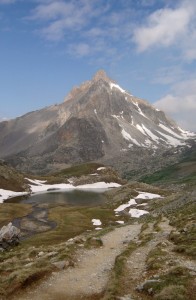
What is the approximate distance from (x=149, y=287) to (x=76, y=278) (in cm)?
742

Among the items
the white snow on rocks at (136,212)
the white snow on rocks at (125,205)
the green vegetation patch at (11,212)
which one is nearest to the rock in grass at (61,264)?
the green vegetation patch at (11,212)

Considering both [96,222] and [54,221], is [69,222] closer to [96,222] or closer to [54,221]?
[54,221]

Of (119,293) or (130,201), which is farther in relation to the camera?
(130,201)

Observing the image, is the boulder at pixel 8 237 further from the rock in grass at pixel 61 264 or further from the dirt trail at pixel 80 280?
the rock in grass at pixel 61 264

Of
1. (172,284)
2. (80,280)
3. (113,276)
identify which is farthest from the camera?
(80,280)

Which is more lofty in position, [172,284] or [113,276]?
[172,284]

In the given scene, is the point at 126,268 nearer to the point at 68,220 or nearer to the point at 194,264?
the point at 194,264

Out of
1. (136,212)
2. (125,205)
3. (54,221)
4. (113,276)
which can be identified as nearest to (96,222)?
(54,221)

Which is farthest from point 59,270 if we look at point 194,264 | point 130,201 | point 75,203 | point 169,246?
point 75,203

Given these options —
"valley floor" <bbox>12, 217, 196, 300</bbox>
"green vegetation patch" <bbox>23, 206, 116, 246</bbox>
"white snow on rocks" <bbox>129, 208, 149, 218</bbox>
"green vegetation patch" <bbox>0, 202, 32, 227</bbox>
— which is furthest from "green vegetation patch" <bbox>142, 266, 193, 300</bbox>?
"white snow on rocks" <bbox>129, 208, 149, 218</bbox>

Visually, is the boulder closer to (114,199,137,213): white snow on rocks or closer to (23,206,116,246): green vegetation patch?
(23,206,116,246): green vegetation patch

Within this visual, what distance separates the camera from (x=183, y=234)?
49.6 metres

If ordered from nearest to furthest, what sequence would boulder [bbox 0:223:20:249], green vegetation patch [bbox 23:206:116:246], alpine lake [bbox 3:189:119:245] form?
boulder [bbox 0:223:20:249] < green vegetation patch [bbox 23:206:116:246] < alpine lake [bbox 3:189:119:245]

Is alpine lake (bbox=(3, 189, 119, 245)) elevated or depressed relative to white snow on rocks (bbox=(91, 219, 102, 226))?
elevated
